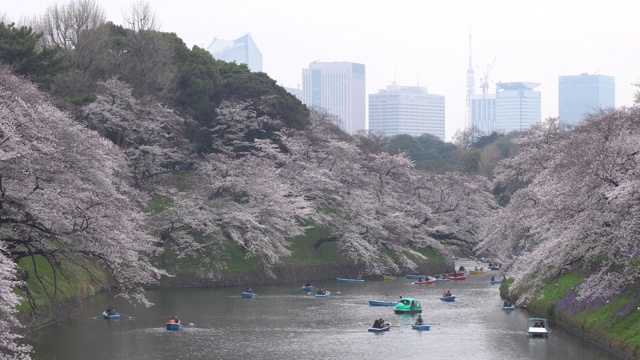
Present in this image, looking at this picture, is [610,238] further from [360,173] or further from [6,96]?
[360,173]

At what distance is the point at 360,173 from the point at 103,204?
48.0 meters

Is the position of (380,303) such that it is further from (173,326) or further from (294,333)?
(173,326)

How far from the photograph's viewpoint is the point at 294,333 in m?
45.2

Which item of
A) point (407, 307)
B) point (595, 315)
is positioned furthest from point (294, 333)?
point (595, 315)

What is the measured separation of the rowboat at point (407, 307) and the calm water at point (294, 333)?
768 mm

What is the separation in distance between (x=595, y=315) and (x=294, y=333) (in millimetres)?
14819

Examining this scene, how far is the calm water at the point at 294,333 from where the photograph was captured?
1553 inches

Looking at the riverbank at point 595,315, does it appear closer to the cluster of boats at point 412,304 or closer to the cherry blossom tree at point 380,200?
the cluster of boats at point 412,304

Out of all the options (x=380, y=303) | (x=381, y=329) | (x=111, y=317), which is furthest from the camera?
(x=380, y=303)

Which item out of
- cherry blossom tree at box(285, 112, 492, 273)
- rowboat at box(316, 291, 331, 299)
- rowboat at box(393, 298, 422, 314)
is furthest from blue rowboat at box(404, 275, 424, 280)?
rowboat at box(393, 298, 422, 314)

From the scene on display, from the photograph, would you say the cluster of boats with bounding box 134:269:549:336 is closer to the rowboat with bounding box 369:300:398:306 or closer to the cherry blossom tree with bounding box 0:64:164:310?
the rowboat with bounding box 369:300:398:306

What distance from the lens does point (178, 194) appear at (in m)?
65.3

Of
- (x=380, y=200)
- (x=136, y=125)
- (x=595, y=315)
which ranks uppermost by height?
(x=136, y=125)

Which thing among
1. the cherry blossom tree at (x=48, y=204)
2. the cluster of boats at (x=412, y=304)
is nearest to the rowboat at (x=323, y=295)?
the cluster of boats at (x=412, y=304)
